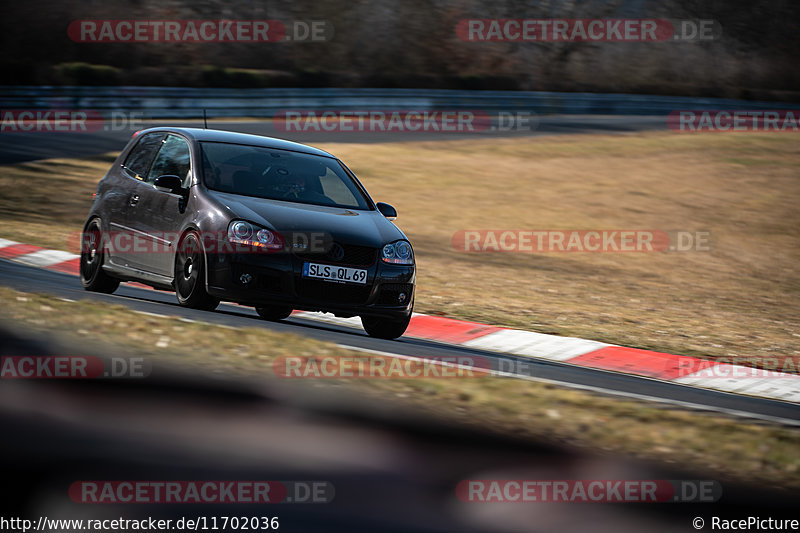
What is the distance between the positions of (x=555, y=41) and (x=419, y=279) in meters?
45.5

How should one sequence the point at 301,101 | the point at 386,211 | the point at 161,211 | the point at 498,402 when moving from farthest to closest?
the point at 301,101
the point at 386,211
the point at 161,211
the point at 498,402

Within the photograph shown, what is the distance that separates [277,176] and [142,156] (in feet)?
4.83

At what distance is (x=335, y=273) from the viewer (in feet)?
24.6

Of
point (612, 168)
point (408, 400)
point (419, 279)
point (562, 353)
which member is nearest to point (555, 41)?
point (612, 168)

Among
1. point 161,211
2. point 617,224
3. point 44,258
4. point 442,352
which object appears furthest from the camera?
point 617,224

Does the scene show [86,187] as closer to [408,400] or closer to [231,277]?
[231,277]

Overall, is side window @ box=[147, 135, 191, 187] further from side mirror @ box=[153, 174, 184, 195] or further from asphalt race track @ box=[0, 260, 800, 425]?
asphalt race track @ box=[0, 260, 800, 425]

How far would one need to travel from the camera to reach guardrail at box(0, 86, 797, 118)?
2609cm

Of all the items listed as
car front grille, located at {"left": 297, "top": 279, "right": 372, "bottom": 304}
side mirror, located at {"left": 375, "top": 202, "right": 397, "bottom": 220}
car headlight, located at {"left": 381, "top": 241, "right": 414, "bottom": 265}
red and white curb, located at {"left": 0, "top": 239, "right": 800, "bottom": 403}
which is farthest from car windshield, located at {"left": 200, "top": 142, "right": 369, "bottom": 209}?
red and white curb, located at {"left": 0, "top": 239, "right": 800, "bottom": 403}

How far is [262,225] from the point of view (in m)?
7.39

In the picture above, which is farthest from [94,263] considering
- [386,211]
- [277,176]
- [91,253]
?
[386,211]

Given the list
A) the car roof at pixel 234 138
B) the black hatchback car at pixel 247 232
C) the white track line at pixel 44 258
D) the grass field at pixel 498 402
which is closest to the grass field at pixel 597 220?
the white track line at pixel 44 258

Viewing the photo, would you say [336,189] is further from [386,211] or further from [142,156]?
[142,156]

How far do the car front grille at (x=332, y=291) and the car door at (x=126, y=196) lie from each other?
1853 mm
